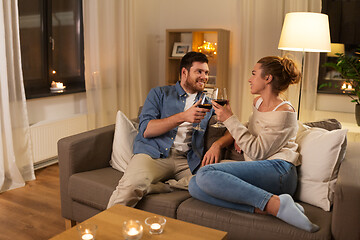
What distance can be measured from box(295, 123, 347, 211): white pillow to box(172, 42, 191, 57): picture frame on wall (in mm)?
2790

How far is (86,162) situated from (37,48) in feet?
6.06

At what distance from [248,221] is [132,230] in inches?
23.9

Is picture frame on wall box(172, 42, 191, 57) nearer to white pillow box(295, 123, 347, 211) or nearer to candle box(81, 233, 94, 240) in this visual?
white pillow box(295, 123, 347, 211)

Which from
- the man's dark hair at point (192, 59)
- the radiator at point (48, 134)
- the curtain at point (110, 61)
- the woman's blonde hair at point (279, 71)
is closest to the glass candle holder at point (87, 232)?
the woman's blonde hair at point (279, 71)

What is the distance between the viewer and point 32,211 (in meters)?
2.72

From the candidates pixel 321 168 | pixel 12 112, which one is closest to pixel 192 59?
pixel 321 168

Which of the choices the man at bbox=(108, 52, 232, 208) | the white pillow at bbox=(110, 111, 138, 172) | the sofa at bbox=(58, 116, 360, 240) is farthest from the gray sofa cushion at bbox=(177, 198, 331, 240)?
the white pillow at bbox=(110, 111, 138, 172)

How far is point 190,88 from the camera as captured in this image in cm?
250

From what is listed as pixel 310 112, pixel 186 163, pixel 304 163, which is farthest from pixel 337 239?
pixel 310 112

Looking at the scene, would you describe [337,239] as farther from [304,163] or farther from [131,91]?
[131,91]

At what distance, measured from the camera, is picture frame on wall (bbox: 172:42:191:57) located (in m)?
4.59

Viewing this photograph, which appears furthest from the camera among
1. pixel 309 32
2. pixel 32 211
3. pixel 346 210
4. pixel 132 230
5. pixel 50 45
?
pixel 50 45

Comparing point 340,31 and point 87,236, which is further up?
point 340,31

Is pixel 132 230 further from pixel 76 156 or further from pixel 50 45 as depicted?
pixel 50 45
